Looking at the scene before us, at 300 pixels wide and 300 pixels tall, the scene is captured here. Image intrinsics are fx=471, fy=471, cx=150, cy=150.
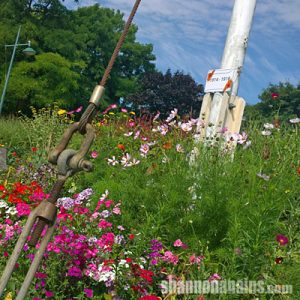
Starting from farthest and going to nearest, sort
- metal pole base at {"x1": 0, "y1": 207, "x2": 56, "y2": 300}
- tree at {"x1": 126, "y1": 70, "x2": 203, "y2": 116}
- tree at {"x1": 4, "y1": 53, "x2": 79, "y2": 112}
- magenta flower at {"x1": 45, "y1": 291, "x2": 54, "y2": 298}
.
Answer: tree at {"x1": 126, "y1": 70, "x2": 203, "y2": 116} < tree at {"x1": 4, "y1": 53, "x2": 79, "y2": 112} < magenta flower at {"x1": 45, "y1": 291, "x2": 54, "y2": 298} < metal pole base at {"x1": 0, "y1": 207, "x2": 56, "y2": 300}

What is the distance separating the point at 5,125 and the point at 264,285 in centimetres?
995

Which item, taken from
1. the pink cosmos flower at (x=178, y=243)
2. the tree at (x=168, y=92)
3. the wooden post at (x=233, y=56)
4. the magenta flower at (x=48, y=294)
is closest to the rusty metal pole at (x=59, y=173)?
the magenta flower at (x=48, y=294)

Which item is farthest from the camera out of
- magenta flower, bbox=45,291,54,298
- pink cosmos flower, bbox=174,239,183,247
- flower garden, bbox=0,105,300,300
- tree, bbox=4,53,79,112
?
tree, bbox=4,53,79,112

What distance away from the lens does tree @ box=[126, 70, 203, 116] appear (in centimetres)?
3784

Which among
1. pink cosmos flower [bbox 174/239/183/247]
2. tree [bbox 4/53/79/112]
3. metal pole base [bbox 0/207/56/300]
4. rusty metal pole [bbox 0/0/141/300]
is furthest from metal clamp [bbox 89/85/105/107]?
tree [bbox 4/53/79/112]

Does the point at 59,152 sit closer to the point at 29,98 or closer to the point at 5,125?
the point at 5,125

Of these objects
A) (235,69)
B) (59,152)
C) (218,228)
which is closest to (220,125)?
(235,69)

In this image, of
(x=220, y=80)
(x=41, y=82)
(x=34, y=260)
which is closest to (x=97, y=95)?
(x=34, y=260)

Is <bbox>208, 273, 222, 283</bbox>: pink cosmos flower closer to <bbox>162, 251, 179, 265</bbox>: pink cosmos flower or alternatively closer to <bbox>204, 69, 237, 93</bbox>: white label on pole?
<bbox>162, 251, 179, 265</bbox>: pink cosmos flower

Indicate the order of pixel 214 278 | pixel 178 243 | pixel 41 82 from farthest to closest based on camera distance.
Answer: pixel 41 82 → pixel 178 243 → pixel 214 278

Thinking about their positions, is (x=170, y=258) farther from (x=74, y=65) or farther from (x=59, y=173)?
(x=74, y=65)

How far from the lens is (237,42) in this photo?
15.1 ft

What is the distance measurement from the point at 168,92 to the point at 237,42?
33628 millimetres

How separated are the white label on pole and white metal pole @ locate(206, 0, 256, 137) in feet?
0.24
